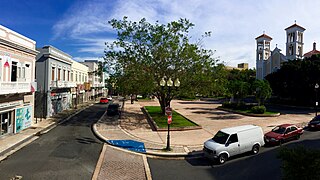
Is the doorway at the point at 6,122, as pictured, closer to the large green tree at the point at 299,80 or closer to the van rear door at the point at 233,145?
the van rear door at the point at 233,145

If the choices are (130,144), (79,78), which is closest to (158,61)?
(130,144)

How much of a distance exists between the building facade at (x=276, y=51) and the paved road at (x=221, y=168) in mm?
52415

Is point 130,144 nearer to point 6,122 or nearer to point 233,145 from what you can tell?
point 233,145

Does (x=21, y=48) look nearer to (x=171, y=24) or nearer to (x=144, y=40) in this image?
(x=144, y=40)

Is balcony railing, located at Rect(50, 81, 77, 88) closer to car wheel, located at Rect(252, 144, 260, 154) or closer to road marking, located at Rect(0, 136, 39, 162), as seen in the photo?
road marking, located at Rect(0, 136, 39, 162)

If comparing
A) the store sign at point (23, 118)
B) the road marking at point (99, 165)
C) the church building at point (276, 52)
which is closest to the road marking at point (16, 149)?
the store sign at point (23, 118)

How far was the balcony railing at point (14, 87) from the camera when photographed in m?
17.5

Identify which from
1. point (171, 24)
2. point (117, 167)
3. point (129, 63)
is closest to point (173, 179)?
point (117, 167)

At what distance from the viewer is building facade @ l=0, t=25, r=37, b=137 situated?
731 inches

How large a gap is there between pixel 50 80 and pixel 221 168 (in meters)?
24.4

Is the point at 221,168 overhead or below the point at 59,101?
below

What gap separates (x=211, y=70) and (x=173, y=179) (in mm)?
17416

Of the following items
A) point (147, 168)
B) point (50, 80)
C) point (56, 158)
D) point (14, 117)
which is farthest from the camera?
point (50, 80)

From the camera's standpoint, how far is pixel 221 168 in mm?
12711
